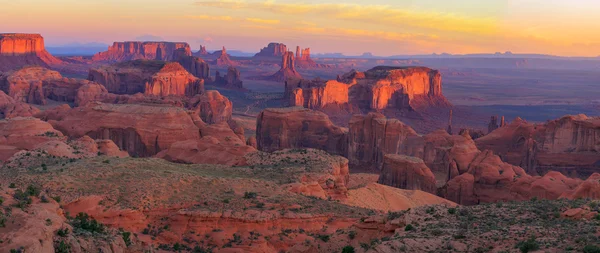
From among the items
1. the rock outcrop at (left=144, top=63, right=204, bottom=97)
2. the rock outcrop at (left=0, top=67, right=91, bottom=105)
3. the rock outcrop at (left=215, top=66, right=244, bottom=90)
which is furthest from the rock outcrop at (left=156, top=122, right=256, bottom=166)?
the rock outcrop at (left=215, top=66, right=244, bottom=90)

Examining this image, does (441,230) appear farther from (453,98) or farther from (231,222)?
(453,98)

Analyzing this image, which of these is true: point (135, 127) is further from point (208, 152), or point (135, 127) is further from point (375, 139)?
point (375, 139)

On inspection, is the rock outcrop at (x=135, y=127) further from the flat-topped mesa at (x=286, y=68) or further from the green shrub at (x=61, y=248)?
the flat-topped mesa at (x=286, y=68)

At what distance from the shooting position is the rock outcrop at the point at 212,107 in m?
79.8

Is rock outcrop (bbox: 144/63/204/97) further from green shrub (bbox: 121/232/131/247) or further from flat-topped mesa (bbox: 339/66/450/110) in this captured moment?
green shrub (bbox: 121/232/131/247)

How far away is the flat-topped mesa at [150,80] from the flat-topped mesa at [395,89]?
95.7ft

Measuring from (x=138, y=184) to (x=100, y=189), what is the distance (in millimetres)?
1840

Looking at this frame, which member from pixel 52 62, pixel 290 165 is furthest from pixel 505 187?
pixel 52 62

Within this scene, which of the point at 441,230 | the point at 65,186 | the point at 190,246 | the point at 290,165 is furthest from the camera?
the point at 290,165

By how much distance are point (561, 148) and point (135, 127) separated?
133 feet

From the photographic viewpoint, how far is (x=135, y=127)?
56.8 metres

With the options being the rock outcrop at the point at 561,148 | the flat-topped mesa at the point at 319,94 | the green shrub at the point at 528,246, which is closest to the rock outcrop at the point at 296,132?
the rock outcrop at the point at 561,148

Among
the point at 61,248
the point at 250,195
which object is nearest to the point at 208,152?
the point at 250,195

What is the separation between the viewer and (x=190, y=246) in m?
25.1
